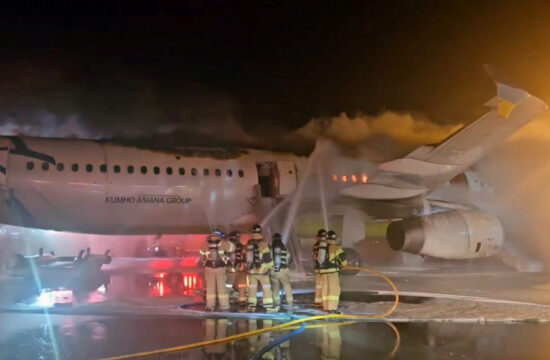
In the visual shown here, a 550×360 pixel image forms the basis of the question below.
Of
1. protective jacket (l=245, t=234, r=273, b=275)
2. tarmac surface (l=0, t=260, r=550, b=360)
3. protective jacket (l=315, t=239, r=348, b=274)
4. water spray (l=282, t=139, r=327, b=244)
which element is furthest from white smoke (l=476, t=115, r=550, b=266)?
protective jacket (l=245, t=234, r=273, b=275)

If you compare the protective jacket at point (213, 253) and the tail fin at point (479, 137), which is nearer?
the protective jacket at point (213, 253)

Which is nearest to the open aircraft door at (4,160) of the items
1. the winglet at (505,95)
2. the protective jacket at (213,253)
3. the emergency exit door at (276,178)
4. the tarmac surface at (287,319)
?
the tarmac surface at (287,319)

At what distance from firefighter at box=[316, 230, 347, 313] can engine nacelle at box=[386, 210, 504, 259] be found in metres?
5.48

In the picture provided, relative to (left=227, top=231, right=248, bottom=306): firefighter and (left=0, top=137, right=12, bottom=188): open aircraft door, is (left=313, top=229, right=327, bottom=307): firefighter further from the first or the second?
(left=0, top=137, right=12, bottom=188): open aircraft door

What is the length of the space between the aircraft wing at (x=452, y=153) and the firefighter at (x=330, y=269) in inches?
188

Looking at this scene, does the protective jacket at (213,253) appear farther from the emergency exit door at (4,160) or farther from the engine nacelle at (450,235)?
the engine nacelle at (450,235)

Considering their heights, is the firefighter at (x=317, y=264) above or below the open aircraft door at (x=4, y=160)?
below

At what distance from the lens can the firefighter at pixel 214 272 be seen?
455 inches

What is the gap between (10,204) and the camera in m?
15.2

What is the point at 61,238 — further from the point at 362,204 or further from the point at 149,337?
the point at 149,337

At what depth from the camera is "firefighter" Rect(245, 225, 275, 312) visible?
11.3 metres

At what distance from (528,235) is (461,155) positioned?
17.5ft

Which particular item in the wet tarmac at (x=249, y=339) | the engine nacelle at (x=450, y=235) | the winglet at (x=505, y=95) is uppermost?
the winglet at (x=505, y=95)

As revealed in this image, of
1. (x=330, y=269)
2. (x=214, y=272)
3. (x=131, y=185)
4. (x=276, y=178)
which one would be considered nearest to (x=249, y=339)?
(x=330, y=269)
